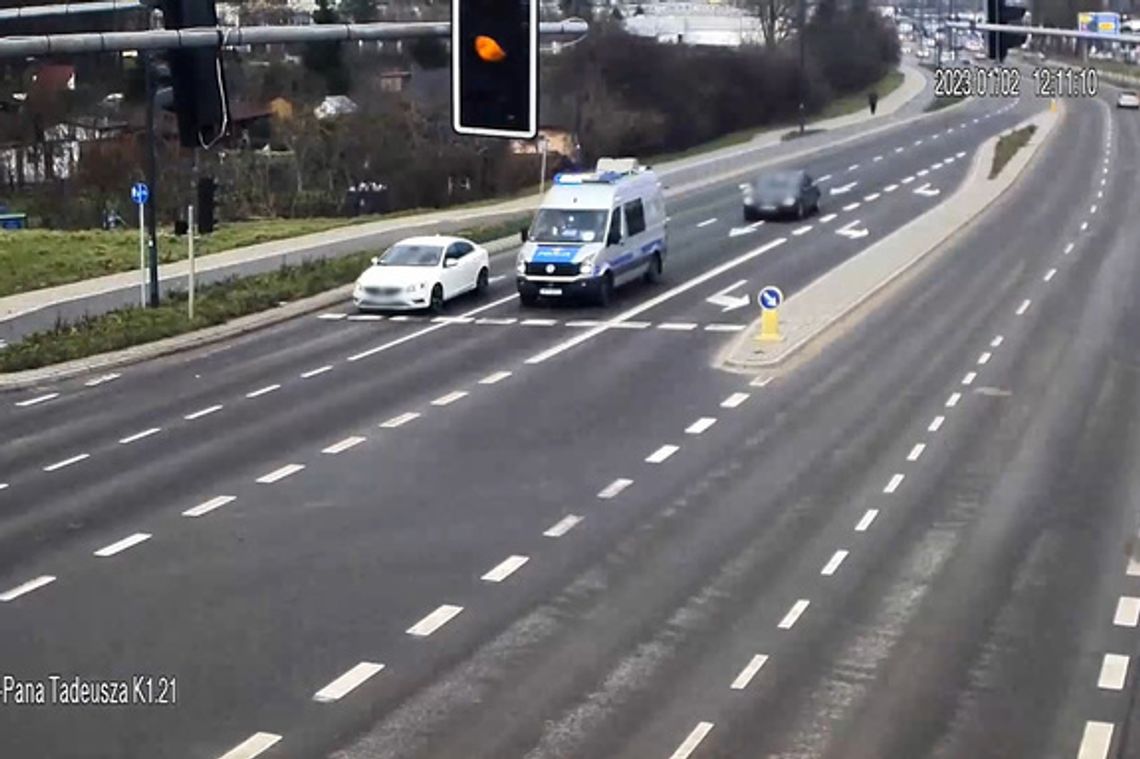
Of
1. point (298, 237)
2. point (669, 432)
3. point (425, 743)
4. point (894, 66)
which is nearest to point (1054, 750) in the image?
point (425, 743)

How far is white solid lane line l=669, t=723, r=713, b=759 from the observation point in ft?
38.4

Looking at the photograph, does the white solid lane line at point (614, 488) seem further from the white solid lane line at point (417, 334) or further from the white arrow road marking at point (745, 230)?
the white arrow road marking at point (745, 230)

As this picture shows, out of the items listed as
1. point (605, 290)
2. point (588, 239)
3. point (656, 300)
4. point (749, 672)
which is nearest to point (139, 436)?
point (749, 672)

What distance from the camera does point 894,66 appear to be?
127m

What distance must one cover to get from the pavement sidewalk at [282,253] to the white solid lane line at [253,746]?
2002 cm

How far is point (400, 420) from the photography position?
23.5 meters

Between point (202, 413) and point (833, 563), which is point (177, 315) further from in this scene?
point (833, 563)

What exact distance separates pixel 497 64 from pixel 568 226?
75.3ft

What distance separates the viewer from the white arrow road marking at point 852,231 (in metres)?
44.3

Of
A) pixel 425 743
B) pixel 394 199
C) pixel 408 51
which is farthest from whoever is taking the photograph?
pixel 408 51

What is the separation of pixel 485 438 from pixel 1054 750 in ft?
36.4

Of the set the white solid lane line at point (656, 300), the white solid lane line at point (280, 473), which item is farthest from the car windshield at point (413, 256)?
the white solid lane line at point (280, 473)

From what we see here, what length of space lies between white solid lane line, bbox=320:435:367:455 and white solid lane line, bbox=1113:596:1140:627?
30.4 ft

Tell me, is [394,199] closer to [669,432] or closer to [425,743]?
[669,432]
